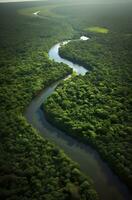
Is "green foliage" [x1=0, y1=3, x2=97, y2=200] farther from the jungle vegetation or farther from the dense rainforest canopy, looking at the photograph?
the jungle vegetation

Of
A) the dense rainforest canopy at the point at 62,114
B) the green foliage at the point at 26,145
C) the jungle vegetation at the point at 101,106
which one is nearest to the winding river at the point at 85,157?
the jungle vegetation at the point at 101,106

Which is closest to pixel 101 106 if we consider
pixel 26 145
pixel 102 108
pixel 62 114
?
pixel 102 108

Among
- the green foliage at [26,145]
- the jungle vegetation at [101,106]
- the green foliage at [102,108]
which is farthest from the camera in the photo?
the jungle vegetation at [101,106]

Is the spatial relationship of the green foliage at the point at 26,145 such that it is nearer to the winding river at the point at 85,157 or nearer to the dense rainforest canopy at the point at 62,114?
the dense rainforest canopy at the point at 62,114

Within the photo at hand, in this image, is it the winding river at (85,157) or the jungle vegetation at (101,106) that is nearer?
the winding river at (85,157)

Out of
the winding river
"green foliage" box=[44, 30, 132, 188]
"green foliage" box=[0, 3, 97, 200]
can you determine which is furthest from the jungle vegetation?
"green foliage" box=[0, 3, 97, 200]

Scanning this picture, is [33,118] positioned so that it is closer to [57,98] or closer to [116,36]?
[57,98]

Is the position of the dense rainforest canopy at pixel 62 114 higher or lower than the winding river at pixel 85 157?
higher

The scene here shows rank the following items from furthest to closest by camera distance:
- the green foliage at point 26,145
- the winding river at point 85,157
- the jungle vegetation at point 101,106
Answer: the jungle vegetation at point 101,106, the winding river at point 85,157, the green foliage at point 26,145
